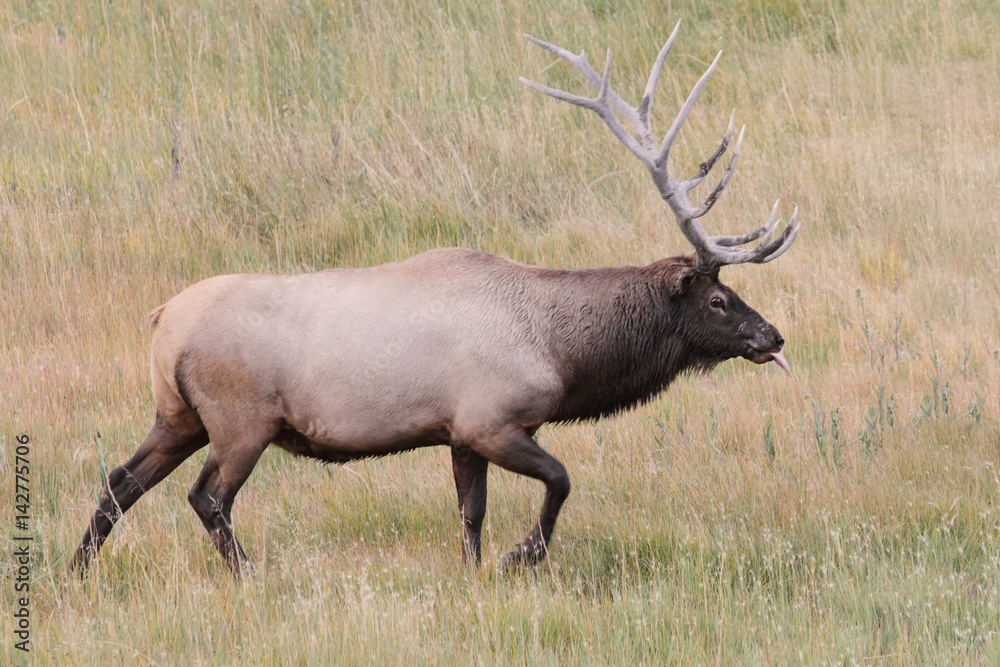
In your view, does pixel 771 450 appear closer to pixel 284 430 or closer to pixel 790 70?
pixel 284 430

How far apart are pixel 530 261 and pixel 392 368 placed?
331 centimetres

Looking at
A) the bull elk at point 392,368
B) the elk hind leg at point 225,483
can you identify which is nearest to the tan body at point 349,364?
the bull elk at point 392,368

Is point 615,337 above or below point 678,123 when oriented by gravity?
below

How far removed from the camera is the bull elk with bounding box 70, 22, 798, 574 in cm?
515

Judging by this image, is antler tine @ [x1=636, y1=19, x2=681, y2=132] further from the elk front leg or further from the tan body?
the elk front leg

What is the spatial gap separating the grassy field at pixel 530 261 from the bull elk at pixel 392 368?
35 cm

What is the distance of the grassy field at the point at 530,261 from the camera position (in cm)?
443

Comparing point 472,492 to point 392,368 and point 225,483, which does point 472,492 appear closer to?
point 392,368

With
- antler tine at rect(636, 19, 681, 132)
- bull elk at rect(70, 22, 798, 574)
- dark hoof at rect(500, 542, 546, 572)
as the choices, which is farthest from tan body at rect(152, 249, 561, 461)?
antler tine at rect(636, 19, 681, 132)

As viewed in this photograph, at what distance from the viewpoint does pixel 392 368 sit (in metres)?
5.18

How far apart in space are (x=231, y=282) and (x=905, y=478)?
3.21 metres

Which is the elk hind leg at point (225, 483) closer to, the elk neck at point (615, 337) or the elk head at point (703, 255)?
the elk neck at point (615, 337)

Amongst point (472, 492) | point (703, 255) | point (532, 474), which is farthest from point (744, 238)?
point (472, 492)

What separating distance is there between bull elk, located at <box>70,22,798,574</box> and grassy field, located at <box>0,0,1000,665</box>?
1.15 ft
